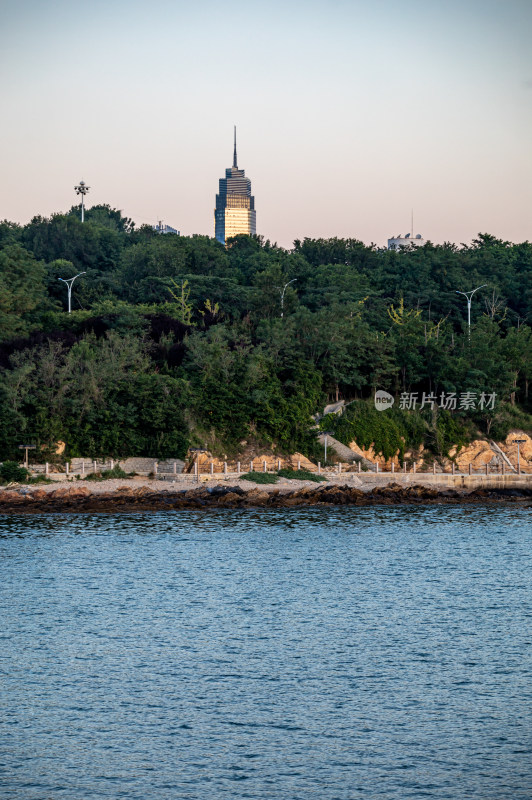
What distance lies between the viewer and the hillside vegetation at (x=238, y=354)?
56.9m

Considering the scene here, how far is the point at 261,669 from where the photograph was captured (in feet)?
78.1

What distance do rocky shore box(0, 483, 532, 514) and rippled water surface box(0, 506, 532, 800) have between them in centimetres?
630

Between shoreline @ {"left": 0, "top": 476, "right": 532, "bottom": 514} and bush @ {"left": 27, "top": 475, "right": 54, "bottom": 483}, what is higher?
bush @ {"left": 27, "top": 475, "right": 54, "bottom": 483}

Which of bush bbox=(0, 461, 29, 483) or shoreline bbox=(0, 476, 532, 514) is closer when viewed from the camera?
shoreline bbox=(0, 476, 532, 514)

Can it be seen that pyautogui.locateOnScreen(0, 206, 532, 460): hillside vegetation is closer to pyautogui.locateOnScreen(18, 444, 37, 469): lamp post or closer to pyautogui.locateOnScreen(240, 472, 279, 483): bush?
pyautogui.locateOnScreen(18, 444, 37, 469): lamp post

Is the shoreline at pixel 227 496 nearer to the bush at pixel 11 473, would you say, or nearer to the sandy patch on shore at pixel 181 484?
the sandy patch on shore at pixel 181 484

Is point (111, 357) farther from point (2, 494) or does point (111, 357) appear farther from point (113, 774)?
point (113, 774)

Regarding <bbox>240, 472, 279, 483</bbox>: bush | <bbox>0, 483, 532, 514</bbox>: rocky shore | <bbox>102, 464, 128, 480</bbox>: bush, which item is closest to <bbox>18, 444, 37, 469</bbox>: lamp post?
<bbox>0, 483, 532, 514</bbox>: rocky shore

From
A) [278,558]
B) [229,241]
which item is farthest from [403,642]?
[229,241]

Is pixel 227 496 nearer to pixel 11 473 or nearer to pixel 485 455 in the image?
pixel 11 473

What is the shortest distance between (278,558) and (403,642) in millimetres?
13701

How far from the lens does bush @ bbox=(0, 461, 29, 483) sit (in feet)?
172

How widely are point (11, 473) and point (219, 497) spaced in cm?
1154

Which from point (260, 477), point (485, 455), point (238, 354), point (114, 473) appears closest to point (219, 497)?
point (260, 477)
